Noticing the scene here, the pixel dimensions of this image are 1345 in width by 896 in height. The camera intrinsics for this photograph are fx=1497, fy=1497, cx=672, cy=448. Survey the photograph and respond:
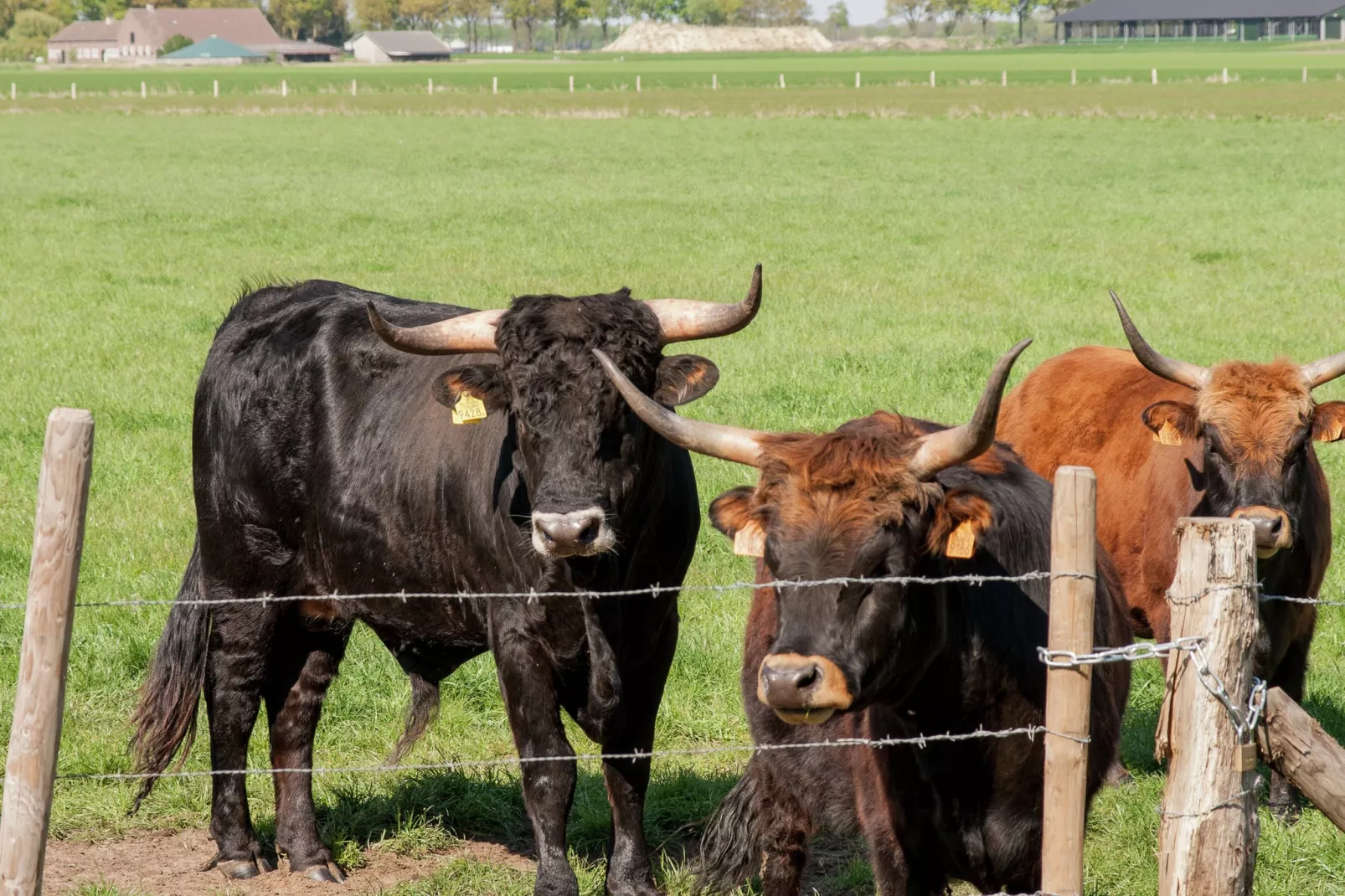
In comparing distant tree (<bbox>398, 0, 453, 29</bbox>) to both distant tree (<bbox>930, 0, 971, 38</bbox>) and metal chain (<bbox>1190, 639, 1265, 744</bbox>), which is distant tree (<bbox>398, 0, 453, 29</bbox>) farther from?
metal chain (<bbox>1190, 639, 1265, 744</bbox>)

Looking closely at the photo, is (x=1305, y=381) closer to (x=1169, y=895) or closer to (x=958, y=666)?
(x=958, y=666)

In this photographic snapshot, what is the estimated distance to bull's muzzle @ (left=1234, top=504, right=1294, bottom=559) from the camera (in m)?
5.20

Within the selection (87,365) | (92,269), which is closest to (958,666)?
(87,365)

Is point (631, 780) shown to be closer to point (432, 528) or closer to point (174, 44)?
point (432, 528)

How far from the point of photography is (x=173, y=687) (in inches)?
225

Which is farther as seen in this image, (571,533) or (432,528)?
(432,528)

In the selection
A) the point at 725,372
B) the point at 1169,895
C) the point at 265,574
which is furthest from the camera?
the point at 725,372

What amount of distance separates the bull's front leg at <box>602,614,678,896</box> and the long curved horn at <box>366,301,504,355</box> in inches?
45.5

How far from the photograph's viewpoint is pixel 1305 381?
5758 millimetres

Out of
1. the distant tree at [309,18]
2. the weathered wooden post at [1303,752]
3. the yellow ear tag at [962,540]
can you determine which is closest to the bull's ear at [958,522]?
the yellow ear tag at [962,540]

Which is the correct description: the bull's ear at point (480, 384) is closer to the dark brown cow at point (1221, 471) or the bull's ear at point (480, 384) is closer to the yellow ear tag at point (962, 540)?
the yellow ear tag at point (962, 540)

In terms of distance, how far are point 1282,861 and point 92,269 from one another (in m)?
16.1

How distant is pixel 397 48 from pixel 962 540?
15599cm

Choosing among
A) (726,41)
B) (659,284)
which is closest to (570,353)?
(659,284)
